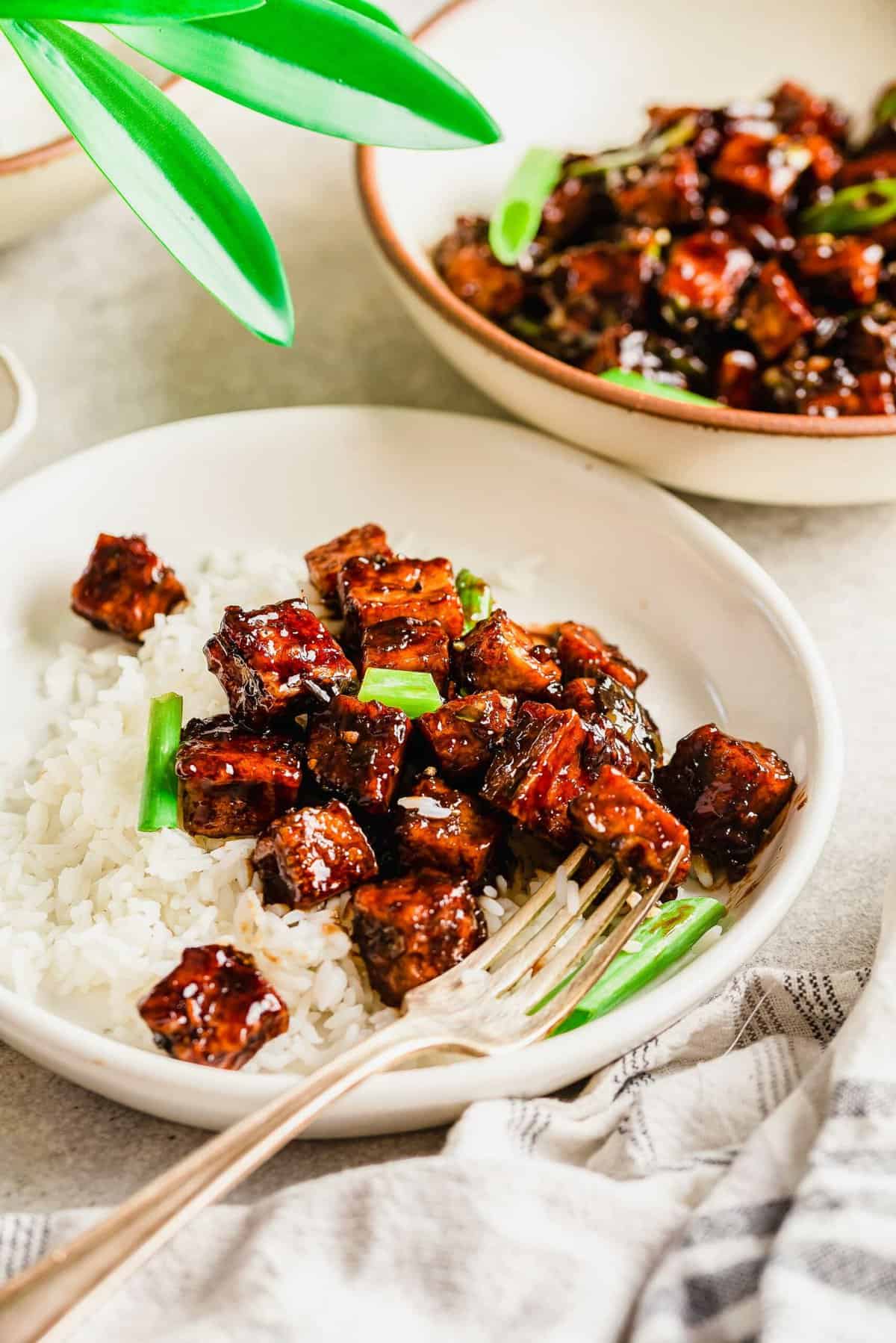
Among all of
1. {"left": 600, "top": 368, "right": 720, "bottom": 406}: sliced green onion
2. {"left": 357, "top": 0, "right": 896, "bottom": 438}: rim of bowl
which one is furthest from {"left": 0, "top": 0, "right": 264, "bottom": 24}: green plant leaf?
{"left": 600, "top": 368, "right": 720, "bottom": 406}: sliced green onion

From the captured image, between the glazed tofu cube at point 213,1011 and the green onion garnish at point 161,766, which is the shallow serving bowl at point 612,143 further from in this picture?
the glazed tofu cube at point 213,1011

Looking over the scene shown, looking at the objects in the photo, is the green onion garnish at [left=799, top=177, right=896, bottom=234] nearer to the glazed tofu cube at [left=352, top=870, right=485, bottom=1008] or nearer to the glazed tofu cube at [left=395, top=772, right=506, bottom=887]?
the glazed tofu cube at [left=395, top=772, right=506, bottom=887]

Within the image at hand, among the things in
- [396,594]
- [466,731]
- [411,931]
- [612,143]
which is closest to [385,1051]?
[411,931]

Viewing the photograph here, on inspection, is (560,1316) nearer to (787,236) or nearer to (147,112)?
(147,112)

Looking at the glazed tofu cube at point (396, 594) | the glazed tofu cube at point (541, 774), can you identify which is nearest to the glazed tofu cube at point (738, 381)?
the glazed tofu cube at point (396, 594)

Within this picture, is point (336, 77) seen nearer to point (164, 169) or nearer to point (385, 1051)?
point (164, 169)
